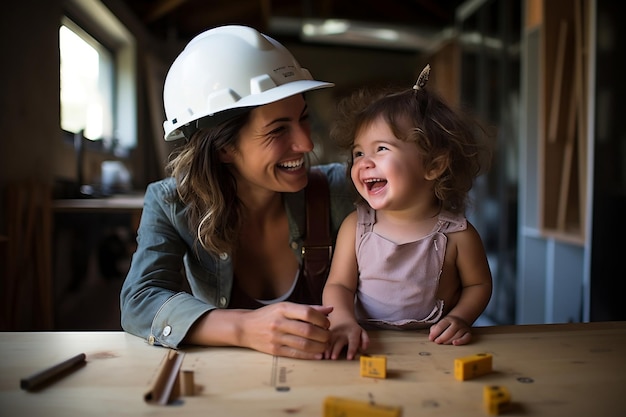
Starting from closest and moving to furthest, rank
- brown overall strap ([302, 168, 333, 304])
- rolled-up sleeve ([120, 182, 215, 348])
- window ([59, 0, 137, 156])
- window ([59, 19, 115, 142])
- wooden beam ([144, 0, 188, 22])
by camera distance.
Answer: rolled-up sleeve ([120, 182, 215, 348]) < brown overall strap ([302, 168, 333, 304]) < window ([59, 19, 115, 142]) < window ([59, 0, 137, 156]) < wooden beam ([144, 0, 188, 22])

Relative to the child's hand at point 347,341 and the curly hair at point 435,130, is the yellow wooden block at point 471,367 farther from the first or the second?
the curly hair at point 435,130

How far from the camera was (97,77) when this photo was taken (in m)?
5.60

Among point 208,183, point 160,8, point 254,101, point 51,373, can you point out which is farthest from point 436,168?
point 160,8

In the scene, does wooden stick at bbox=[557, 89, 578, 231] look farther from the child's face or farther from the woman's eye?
the woman's eye

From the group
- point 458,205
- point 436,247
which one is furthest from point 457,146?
point 436,247

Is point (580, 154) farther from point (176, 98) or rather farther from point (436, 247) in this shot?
point (176, 98)

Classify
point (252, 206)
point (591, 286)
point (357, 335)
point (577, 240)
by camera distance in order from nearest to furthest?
point (357, 335) < point (252, 206) < point (591, 286) < point (577, 240)

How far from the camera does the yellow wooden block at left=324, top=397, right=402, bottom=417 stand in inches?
26.0

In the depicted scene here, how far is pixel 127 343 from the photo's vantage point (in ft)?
3.47

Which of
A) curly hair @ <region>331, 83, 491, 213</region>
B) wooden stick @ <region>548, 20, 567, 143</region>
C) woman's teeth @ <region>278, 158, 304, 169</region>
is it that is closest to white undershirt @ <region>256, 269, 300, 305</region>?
woman's teeth @ <region>278, 158, 304, 169</region>

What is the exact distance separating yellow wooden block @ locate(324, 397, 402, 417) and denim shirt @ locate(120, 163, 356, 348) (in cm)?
44

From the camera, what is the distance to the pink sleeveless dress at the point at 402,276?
1.36 m

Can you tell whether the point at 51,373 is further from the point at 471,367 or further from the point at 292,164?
the point at 292,164

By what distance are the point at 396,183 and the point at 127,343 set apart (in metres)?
0.75
